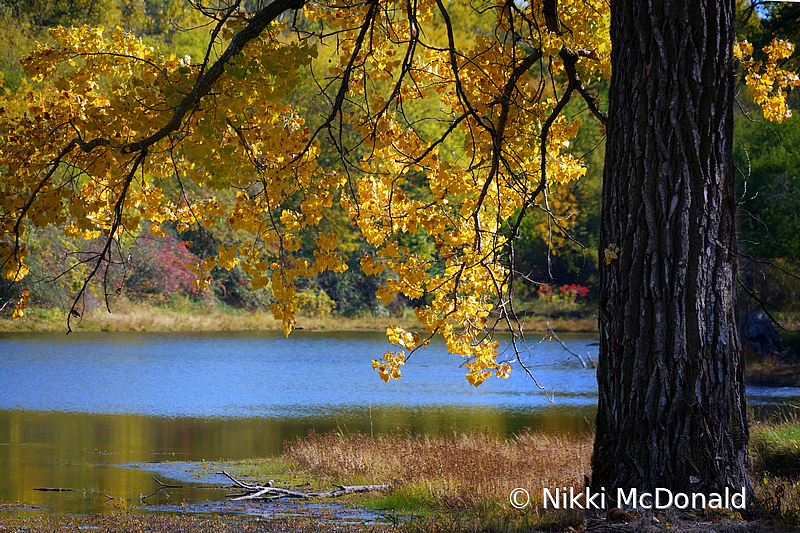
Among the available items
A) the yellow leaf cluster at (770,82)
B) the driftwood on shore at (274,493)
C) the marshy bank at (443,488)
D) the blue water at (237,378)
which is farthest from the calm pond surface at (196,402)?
the yellow leaf cluster at (770,82)

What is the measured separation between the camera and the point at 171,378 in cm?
1614

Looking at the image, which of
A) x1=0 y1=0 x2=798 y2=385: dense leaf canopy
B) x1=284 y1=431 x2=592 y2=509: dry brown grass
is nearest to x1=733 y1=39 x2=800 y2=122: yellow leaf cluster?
x1=0 y1=0 x2=798 y2=385: dense leaf canopy

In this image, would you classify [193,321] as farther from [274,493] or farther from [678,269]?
[678,269]

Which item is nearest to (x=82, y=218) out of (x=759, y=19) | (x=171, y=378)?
(x=171, y=378)

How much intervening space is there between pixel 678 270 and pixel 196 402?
11463 mm

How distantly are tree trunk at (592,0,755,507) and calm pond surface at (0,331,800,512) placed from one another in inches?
52.0

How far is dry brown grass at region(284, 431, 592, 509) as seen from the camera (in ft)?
21.3

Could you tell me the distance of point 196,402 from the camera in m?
13.6

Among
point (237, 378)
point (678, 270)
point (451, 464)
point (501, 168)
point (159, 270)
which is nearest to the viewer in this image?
point (678, 270)

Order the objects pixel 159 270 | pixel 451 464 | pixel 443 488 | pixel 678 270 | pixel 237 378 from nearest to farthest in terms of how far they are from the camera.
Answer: pixel 678 270
pixel 443 488
pixel 451 464
pixel 237 378
pixel 159 270

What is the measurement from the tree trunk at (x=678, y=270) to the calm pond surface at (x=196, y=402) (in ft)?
4.33

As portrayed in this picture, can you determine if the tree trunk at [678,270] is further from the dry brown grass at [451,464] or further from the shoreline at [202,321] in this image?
the shoreline at [202,321]

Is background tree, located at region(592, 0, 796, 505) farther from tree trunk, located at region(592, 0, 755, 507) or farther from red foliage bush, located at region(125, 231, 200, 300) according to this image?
red foliage bush, located at region(125, 231, 200, 300)

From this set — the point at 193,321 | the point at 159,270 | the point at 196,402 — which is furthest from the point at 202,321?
the point at 196,402
